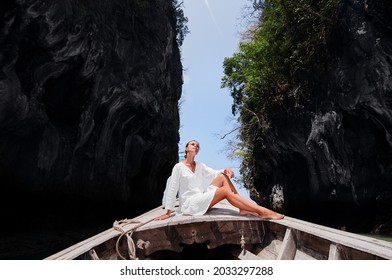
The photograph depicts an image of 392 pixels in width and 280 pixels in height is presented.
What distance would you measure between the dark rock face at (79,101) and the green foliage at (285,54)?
465 cm

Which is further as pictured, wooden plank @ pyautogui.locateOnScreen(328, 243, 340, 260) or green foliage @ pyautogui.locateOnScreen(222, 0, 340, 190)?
green foliage @ pyautogui.locateOnScreen(222, 0, 340, 190)

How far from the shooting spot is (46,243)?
6238 millimetres

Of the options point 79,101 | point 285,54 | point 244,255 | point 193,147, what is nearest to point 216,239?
point 244,255

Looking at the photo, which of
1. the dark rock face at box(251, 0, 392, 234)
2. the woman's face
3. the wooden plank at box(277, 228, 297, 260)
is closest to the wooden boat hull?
the wooden plank at box(277, 228, 297, 260)

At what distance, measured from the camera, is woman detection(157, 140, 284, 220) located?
3492mm

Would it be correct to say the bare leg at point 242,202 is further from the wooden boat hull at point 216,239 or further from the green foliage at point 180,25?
the green foliage at point 180,25

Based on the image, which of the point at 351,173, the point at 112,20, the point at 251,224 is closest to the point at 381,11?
the point at 351,173

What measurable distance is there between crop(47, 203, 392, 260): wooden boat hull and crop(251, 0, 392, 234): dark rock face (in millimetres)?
6452

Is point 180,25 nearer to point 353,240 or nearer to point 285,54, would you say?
point 285,54

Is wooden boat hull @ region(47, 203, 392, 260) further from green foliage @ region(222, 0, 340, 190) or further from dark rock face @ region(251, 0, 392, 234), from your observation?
green foliage @ region(222, 0, 340, 190)

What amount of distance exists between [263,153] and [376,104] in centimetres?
741

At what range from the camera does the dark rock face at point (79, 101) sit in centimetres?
656

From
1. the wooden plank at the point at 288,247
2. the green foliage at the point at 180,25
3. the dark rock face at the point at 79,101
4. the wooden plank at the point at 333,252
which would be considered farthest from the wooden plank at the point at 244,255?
the green foliage at the point at 180,25

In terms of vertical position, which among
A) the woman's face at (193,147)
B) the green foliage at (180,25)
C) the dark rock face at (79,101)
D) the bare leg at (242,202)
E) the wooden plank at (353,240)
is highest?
the green foliage at (180,25)
